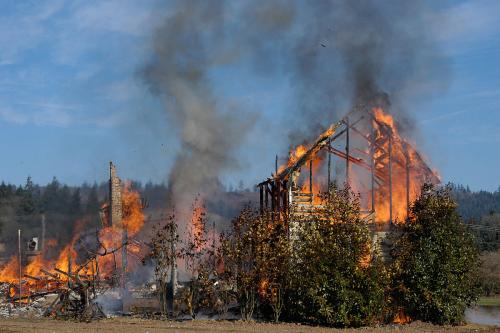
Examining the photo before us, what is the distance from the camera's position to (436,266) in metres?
27.4

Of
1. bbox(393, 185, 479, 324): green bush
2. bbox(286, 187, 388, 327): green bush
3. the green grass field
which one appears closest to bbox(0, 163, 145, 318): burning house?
bbox(286, 187, 388, 327): green bush

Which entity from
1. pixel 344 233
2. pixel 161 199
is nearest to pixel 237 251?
pixel 344 233

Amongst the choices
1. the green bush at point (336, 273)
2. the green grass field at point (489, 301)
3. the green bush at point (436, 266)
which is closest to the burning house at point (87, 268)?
the green bush at point (336, 273)

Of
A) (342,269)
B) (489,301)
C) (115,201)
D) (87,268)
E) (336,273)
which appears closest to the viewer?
(336,273)

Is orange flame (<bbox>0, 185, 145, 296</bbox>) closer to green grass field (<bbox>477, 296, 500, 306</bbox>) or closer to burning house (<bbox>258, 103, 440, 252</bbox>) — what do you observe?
burning house (<bbox>258, 103, 440, 252</bbox>)

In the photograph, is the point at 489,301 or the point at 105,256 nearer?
the point at 489,301

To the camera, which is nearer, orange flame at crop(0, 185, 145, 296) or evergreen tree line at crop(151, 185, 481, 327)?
evergreen tree line at crop(151, 185, 481, 327)

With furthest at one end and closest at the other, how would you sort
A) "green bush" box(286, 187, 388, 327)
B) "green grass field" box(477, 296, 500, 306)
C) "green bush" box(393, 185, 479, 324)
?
"green grass field" box(477, 296, 500, 306) < "green bush" box(393, 185, 479, 324) < "green bush" box(286, 187, 388, 327)

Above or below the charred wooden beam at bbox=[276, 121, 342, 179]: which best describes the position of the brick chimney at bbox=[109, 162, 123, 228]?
below

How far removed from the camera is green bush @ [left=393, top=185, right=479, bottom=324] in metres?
27.2

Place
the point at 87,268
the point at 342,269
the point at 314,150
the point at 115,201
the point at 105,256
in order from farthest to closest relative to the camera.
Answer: the point at 115,201, the point at 105,256, the point at 314,150, the point at 87,268, the point at 342,269

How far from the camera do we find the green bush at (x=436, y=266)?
27188 millimetres

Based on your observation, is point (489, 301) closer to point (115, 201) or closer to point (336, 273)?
point (336, 273)

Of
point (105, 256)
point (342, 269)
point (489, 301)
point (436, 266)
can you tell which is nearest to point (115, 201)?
point (105, 256)
